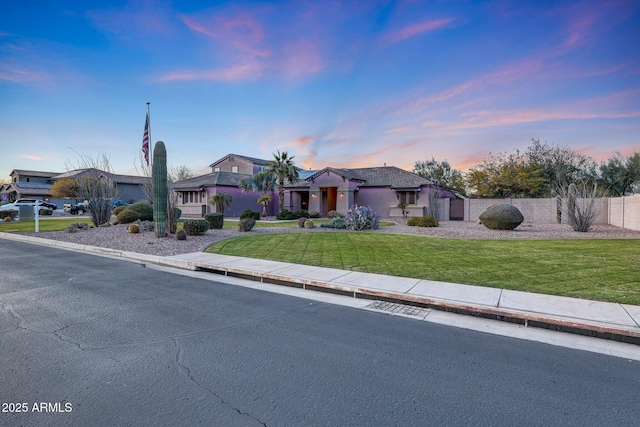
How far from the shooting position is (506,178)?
118ft

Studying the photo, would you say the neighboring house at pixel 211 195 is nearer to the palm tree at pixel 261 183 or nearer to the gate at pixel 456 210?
the palm tree at pixel 261 183

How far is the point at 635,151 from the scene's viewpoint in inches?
1286

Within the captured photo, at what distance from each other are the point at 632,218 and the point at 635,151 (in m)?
21.5

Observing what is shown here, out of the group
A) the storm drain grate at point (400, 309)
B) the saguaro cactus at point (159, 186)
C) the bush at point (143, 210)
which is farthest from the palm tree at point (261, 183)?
the storm drain grate at point (400, 309)

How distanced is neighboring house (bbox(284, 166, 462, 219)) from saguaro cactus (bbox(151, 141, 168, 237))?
19.5 metres

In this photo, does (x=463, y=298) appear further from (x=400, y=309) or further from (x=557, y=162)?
(x=557, y=162)

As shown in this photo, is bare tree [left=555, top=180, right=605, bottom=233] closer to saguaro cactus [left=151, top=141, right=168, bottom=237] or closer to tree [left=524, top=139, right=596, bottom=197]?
saguaro cactus [left=151, top=141, right=168, bottom=237]

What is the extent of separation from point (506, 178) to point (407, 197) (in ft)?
43.4

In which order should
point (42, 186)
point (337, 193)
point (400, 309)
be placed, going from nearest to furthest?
point (400, 309)
point (337, 193)
point (42, 186)

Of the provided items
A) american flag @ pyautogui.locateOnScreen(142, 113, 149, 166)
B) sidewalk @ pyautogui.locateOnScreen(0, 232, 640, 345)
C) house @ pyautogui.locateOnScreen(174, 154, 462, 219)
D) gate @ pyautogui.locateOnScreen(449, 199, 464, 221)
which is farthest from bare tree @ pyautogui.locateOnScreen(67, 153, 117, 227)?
gate @ pyautogui.locateOnScreen(449, 199, 464, 221)

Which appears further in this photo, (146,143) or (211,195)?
(211,195)

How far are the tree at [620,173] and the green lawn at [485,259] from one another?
2760cm

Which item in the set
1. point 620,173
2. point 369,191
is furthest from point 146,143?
A: point 620,173

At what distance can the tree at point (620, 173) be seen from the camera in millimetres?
32781
